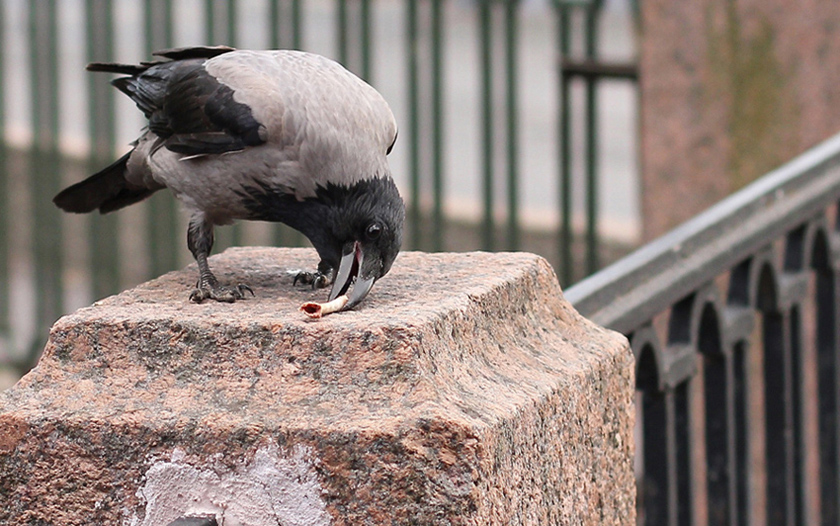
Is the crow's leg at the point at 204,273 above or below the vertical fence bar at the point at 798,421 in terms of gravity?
above

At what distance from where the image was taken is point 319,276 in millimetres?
2090

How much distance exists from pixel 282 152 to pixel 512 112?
3.71 meters

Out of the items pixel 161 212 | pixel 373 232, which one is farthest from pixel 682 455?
pixel 161 212

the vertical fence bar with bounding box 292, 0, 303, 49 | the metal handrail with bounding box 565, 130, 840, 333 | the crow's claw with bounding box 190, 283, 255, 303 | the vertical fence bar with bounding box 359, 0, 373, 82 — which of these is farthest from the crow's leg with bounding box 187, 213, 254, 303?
the vertical fence bar with bounding box 292, 0, 303, 49

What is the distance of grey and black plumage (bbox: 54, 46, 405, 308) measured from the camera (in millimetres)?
2111

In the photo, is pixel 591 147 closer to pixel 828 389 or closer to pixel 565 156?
pixel 565 156

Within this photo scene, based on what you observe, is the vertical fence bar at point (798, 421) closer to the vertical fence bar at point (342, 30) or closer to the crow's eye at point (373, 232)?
the crow's eye at point (373, 232)

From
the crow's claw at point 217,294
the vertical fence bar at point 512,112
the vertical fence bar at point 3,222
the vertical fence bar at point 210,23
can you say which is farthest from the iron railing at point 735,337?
the vertical fence bar at point 3,222

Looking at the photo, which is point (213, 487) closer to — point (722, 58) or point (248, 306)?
point (248, 306)

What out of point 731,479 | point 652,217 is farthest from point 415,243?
point 731,479

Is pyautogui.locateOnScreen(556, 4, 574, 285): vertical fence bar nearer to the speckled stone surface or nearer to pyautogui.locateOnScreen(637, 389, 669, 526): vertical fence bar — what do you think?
pyautogui.locateOnScreen(637, 389, 669, 526): vertical fence bar

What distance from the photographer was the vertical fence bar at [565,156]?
5773 millimetres

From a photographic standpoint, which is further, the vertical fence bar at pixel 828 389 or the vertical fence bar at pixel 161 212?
the vertical fence bar at pixel 161 212

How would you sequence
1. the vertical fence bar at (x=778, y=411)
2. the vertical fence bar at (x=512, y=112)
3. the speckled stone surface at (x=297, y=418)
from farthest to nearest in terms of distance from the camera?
1. the vertical fence bar at (x=512, y=112)
2. the vertical fence bar at (x=778, y=411)
3. the speckled stone surface at (x=297, y=418)
